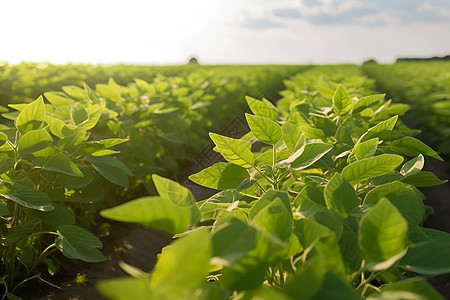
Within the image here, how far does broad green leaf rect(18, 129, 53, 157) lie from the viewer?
1.75 metres

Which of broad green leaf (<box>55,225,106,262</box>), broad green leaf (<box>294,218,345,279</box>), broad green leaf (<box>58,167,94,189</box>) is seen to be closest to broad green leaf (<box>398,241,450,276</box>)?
broad green leaf (<box>294,218,345,279</box>)

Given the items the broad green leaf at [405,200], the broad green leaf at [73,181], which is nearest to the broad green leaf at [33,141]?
the broad green leaf at [73,181]

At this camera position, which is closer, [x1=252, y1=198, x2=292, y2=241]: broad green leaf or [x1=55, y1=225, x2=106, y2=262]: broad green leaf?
[x1=252, y1=198, x2=292, y2=241]: broad green leaf

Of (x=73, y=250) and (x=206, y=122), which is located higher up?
(x=73, y=250)

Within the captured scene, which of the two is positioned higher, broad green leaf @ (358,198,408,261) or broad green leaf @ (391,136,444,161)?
broad green leaf @ (358,198,408,261)

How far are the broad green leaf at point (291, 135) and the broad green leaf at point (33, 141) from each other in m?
0.91

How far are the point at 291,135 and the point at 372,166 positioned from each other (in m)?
0.34

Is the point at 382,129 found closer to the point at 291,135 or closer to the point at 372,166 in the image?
the point at 291,135

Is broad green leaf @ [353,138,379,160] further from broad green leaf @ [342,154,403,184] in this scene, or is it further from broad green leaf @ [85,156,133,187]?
broad green leaf @ [85,156,133,187]

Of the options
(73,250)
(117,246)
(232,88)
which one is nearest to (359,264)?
(73,250)

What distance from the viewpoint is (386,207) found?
848mm

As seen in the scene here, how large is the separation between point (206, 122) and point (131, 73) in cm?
656

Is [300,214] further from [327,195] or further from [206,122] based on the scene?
[206,122]

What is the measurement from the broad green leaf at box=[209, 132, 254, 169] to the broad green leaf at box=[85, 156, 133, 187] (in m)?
1.02
